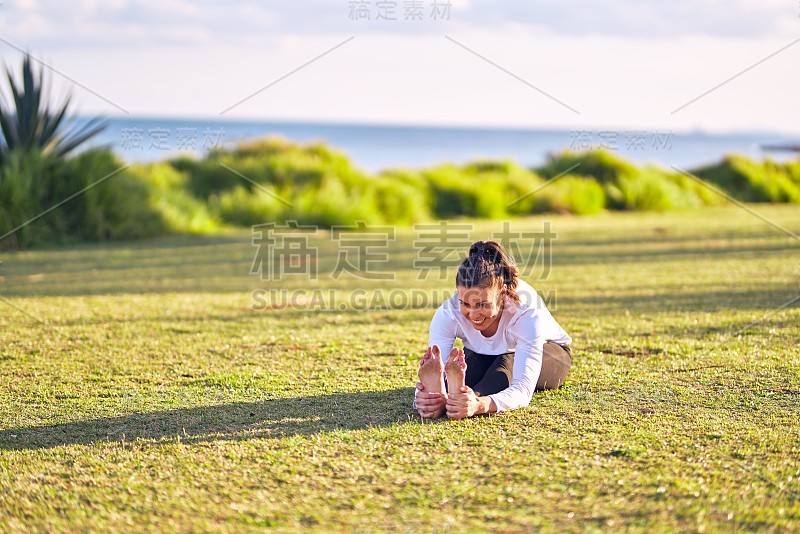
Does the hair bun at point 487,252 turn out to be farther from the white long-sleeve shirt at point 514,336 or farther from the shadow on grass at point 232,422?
the shadow on grass at point 232,422

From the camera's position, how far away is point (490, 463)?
11.5ft

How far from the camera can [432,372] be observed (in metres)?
3.98

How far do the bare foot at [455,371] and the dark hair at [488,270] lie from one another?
375mm

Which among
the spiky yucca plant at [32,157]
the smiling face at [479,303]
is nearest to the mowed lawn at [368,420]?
the smiling face at [479,303]

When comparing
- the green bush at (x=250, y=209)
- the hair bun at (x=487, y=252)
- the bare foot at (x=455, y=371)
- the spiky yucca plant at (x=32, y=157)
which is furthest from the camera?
the green bush at (x=250, y=209)

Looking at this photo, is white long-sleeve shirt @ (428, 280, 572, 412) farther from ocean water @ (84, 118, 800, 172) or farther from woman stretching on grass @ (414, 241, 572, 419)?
ocean water @ (84, 118, 800, 172)

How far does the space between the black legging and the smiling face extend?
27 centimetres

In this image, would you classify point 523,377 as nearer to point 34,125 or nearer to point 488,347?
point 488,347

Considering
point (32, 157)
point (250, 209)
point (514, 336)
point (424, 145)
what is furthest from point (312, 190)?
point (424, 145)

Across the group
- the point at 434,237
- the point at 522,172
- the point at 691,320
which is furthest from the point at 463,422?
the point at 522,172

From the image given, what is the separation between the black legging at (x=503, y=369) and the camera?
4.30m

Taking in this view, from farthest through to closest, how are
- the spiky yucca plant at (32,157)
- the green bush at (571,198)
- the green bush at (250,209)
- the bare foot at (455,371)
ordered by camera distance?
the green bush at (571,198)
the green bush at (250,209)
the spiky yucca plant at (32,157)
the bare foot at (455,371)

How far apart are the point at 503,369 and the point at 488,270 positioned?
1.85ft

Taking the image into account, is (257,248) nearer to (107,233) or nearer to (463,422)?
(107,233)
